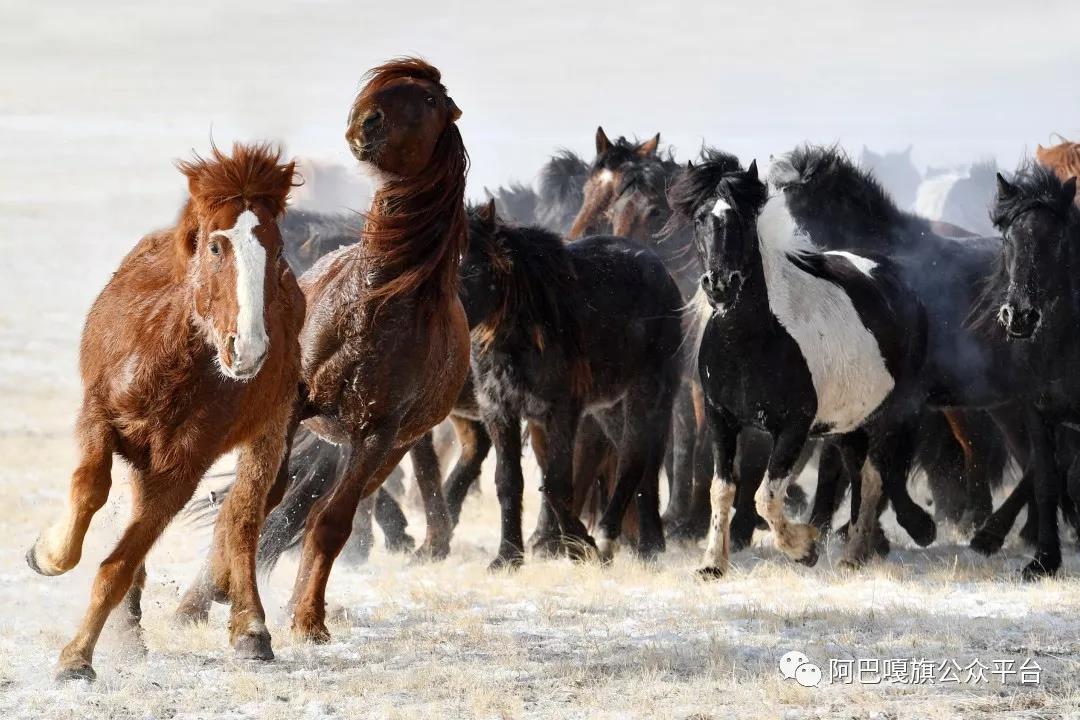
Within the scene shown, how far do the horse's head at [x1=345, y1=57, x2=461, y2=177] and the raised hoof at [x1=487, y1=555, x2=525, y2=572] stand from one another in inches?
118

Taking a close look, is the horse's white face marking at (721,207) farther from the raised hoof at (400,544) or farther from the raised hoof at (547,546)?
the raised hoof at (400,544)

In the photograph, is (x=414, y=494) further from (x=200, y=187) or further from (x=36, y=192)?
(x=36, y=192)

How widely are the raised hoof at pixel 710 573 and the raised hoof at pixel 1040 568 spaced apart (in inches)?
65.8

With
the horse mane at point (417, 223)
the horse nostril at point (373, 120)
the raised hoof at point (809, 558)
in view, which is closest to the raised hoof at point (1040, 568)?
the raised hoof at point (809, 558)

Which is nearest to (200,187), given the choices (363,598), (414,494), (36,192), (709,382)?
(363,598)

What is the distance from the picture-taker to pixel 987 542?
919 cm

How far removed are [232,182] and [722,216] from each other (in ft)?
11.2

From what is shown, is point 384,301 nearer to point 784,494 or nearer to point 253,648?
point 253,648

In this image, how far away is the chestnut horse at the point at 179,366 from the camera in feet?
16.5

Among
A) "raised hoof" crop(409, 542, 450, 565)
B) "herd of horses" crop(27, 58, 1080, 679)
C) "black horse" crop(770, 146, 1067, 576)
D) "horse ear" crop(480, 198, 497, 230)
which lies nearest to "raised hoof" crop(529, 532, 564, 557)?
"herd of horses" crop(27, 58, 1080, 679)

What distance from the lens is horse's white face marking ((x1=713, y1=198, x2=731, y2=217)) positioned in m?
7.90

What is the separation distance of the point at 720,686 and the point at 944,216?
2011cm

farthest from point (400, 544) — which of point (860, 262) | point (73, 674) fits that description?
point (73, 674)

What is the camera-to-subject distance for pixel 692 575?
8.20m
